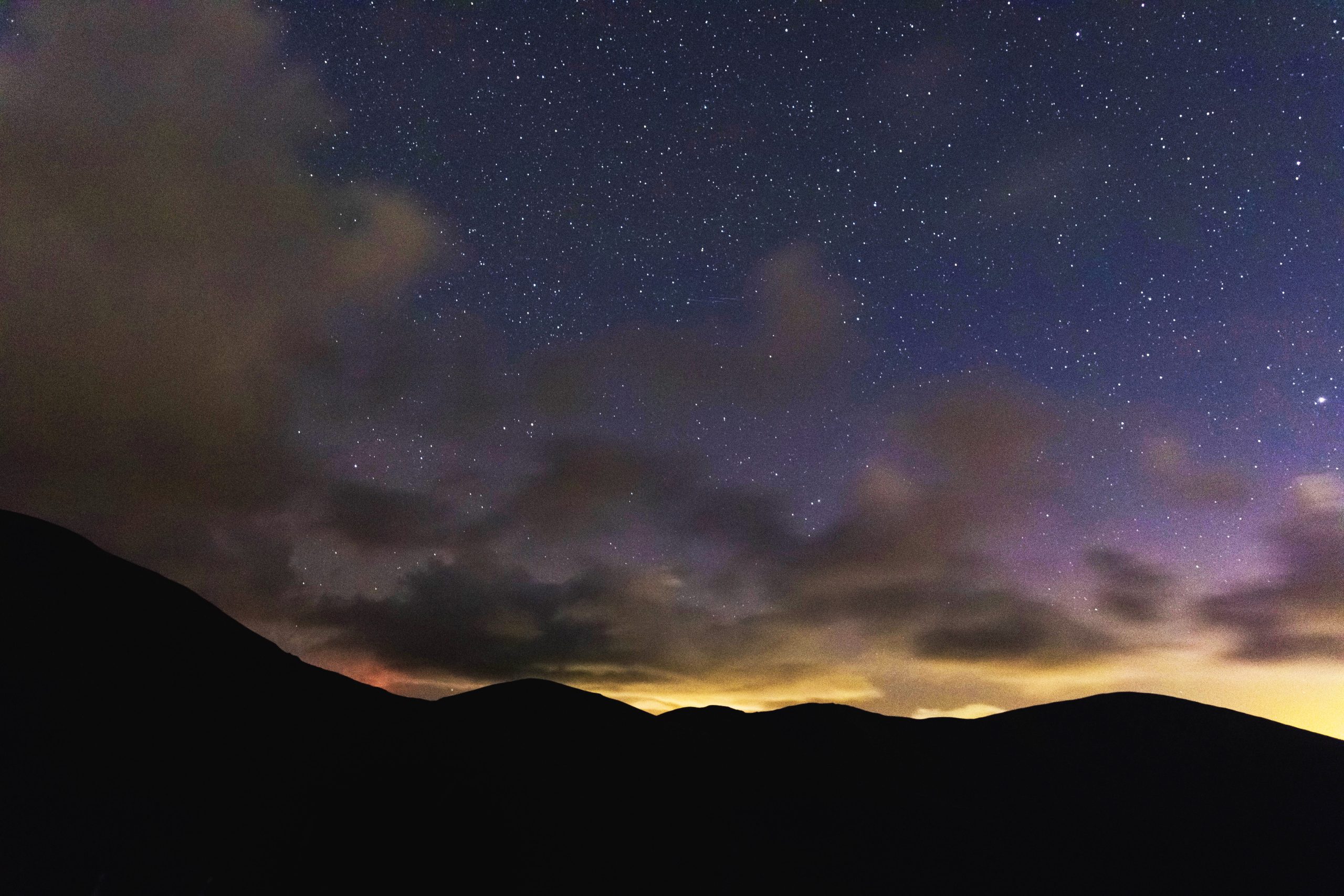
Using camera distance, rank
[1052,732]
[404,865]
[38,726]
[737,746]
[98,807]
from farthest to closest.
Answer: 1. [737,746]
2. [1052,732]
3. [38,726]
4. [98,807]
5. [404,865]

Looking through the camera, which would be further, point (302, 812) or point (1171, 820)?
point (1171, 820)

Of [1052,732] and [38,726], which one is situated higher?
[1052,732]

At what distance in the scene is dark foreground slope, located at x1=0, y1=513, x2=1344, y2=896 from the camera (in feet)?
138

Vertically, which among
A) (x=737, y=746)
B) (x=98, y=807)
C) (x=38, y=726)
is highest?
(x=737, y=746)

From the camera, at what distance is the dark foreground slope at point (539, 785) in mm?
42094

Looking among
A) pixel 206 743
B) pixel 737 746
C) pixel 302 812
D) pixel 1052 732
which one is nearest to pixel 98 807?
pixel 302 812

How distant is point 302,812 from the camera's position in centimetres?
4884

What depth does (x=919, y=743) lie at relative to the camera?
8088 centimetres

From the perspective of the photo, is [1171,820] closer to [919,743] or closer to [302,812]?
[919,743]

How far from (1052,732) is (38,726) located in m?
76.2

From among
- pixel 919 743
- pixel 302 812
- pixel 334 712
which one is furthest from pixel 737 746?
pixel 302 812

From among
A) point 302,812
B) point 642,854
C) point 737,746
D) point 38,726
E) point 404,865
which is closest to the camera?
point 404,865

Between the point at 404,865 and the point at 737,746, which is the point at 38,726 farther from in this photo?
the point at 737,746

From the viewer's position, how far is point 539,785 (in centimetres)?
6644
